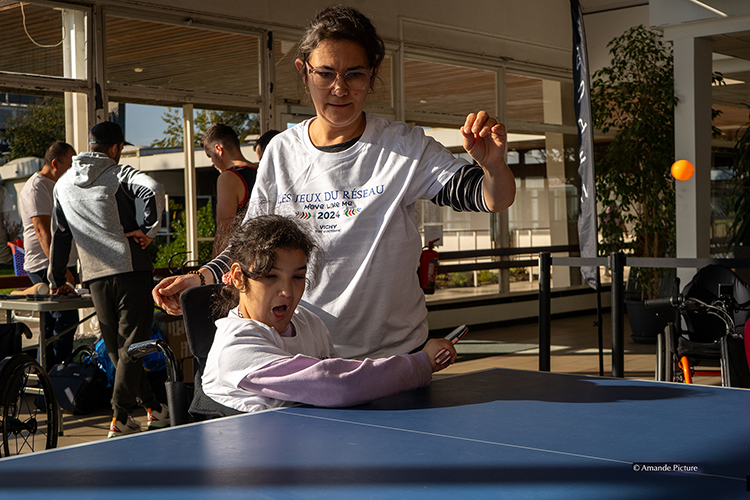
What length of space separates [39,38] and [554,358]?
4892mm

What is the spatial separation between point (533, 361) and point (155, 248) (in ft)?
10.8

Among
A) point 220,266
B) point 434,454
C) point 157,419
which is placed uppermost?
point 220,266

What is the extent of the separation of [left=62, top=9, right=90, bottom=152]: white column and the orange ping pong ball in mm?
4508

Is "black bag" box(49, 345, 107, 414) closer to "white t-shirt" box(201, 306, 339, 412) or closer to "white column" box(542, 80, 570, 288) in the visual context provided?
"white t-shirt" box(201, 306, 339, 412)

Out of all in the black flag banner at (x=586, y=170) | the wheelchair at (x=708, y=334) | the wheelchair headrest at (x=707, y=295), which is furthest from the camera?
the wheelchair headrest at (x=707, y=295)

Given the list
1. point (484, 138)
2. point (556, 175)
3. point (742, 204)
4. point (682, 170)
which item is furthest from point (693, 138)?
point (484, 138)

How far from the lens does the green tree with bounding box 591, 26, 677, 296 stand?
8.71 metres

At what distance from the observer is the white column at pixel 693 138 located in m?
6.73

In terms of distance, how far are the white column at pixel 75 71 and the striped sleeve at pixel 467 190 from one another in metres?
5.03

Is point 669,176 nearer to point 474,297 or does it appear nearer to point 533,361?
point 474,297

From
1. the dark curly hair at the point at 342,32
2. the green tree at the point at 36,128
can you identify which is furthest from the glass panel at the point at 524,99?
the dark curly hair at the point at 342,32

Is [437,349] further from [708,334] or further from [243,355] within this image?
[708,334]

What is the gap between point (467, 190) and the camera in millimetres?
1827

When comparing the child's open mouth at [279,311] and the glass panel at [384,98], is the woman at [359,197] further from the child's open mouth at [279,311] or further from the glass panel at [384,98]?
the glass panel at [384,98]
